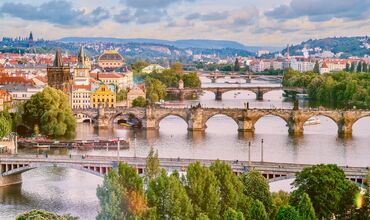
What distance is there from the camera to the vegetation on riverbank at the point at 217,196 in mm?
18078

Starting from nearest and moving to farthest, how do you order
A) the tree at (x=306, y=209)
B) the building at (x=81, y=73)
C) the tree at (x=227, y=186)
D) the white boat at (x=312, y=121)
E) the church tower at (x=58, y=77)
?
the tree at (x=306, y=209) < the tree at (x=227, y=186) < the white boat at (x=312, y=121) < the church tower at (x=58, y=77) < the building at (x=81, y=73)

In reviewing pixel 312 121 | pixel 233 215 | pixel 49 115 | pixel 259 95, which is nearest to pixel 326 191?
pixel 233 215

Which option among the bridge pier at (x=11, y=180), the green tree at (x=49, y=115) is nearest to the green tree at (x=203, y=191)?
the bridge pier at (x=11, y=180)

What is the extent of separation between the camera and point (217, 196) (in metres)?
19.6

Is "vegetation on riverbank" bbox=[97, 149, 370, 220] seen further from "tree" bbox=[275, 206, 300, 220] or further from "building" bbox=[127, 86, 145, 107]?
"building" bbox=[127, 86, 145, 107]

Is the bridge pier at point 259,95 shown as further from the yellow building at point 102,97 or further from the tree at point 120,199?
the tree at point 120,199

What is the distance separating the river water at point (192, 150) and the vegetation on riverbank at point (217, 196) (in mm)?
5721

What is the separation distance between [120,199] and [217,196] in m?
2.74

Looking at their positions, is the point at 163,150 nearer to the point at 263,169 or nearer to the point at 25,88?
the point at 263,169

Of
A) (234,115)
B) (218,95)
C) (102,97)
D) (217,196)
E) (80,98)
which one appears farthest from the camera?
(218,95)

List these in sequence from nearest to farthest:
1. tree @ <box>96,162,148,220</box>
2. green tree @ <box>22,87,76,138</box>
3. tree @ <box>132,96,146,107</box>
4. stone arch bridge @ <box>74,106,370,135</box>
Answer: tree @ <box>96,162,148,220</box>, green tree @ <box>22,87,76,138</box>, stone arch bridge @ <box>74,106,370,135</box>, tree @ <box>132,96,146,107</box>

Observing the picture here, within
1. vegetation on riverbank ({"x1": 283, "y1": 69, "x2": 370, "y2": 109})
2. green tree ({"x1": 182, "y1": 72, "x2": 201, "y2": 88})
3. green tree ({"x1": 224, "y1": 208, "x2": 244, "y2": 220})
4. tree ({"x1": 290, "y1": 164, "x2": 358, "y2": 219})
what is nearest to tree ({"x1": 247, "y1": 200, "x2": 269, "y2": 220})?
green tree ({"x1": 224, "y1": 208, "x2": 244, "y2": 220})

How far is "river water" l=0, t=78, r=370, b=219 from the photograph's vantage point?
26875 mm

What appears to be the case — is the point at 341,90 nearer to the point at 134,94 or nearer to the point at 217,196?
the point at 134,94
